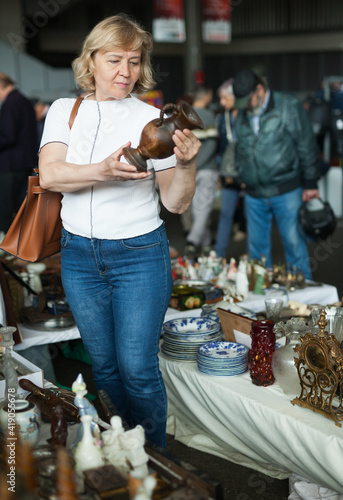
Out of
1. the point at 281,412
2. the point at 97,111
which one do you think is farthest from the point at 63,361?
the point at 97,111

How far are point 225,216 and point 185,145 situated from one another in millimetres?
3985

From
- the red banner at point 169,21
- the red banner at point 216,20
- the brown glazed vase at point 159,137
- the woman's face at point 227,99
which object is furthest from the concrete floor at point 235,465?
the red banner at point 216,20

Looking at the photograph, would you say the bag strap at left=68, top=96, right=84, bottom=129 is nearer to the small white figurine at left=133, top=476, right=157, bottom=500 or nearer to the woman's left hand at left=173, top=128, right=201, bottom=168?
the woman's left hand at left=173, top=128, right=201, bottom=168

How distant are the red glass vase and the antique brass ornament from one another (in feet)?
0.54

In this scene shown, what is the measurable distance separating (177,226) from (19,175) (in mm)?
2870

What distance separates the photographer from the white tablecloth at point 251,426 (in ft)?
5.88

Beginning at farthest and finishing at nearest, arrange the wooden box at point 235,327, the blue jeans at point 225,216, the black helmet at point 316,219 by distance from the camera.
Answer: the blue jeans at point 225,216
the black helmet at point 316,219
the wooden box at point 235,327

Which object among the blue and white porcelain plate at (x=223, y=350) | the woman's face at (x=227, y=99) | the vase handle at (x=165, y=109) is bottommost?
the blue and white porcelain plate at (x=223, y=350)

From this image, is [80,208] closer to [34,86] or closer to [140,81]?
[140,81]

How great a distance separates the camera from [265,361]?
6.81 ft

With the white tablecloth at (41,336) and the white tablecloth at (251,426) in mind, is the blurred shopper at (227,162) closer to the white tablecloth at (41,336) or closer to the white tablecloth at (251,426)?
the white tablecloth at (41,336)

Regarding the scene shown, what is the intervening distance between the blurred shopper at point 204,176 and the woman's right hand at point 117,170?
422 cm

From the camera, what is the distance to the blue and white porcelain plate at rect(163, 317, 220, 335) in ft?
8.13

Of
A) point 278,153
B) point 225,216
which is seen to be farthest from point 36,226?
point 225,216
